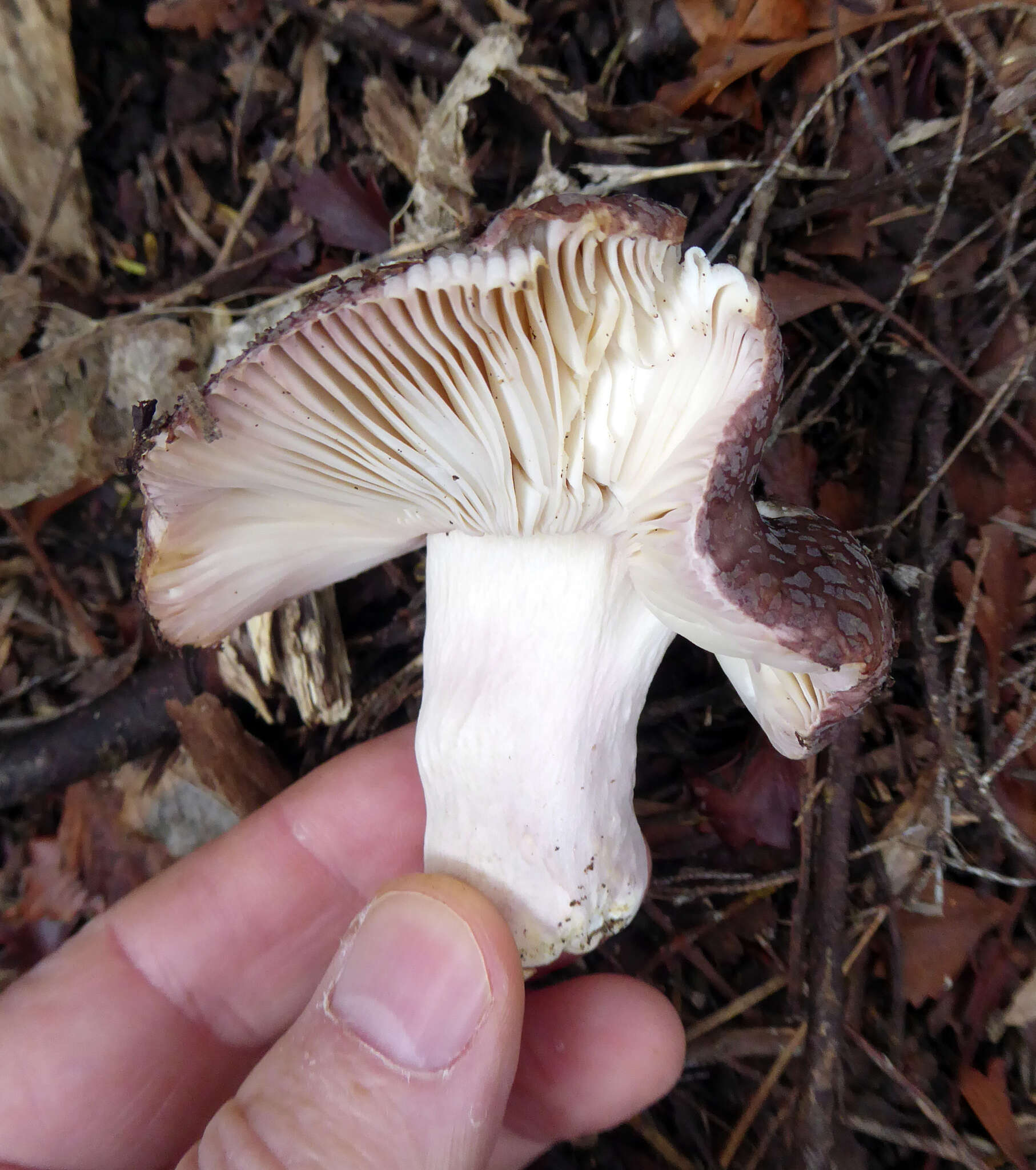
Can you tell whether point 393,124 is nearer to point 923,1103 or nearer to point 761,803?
point 761,803

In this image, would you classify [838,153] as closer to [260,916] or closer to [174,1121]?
[260,916]

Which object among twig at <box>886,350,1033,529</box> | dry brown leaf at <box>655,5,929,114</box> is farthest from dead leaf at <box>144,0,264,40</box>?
twig at <box>886,350,1033,529</box>

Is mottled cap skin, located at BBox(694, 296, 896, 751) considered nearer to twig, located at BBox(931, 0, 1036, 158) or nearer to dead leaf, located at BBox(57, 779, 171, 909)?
twig, located at BBox(931, 0, 1036, 158)

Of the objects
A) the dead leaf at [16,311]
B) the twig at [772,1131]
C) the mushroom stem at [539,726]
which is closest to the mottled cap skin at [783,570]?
the mushroom stem at [539,726]

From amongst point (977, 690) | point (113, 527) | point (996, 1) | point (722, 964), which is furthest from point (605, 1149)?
point (996, 1)

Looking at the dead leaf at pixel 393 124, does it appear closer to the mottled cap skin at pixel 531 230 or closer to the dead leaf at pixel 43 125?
the dead leaf at pixel 43 125

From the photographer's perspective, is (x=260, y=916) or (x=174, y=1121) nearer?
(x=174, y=1121)
